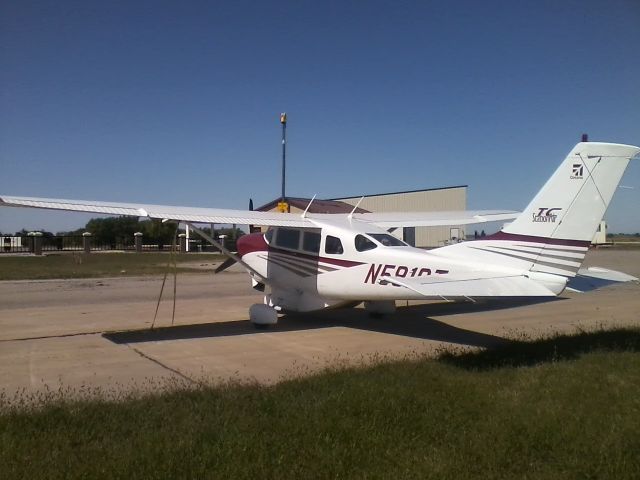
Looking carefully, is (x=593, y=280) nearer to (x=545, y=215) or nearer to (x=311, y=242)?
(x=545, y=215)

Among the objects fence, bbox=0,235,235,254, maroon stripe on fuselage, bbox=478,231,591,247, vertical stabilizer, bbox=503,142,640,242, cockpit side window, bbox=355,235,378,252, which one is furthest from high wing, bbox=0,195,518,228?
fence, bbox=0,235,235,254

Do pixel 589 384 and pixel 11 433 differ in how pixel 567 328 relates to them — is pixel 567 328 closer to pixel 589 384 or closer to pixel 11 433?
pixel 589 384

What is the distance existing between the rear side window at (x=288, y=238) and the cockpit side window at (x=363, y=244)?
5.42ft

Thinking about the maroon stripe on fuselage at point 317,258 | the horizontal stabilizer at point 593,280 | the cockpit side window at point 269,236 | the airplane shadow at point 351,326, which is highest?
the cockpit side window at point 269,236

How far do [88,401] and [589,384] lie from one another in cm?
553

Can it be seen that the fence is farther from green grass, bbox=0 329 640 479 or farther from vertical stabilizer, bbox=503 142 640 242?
green grass, bbox=0 329 640 479

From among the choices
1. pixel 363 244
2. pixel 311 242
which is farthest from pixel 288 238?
pixel 363 244

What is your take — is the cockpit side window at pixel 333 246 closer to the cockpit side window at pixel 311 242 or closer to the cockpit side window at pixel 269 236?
the cockpit side window at pixel 311 242

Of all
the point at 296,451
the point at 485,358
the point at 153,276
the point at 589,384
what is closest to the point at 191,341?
the point at 485,358

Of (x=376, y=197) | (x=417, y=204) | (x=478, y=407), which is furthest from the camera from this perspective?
(x=376, y=197)

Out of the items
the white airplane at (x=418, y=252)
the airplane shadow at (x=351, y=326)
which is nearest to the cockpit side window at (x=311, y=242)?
the white airplane at (x=418, y=252)

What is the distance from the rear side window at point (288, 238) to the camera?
1156 cm

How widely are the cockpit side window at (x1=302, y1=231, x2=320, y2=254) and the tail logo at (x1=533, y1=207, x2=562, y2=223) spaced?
14.3 ft

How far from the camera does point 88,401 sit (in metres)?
5.63
